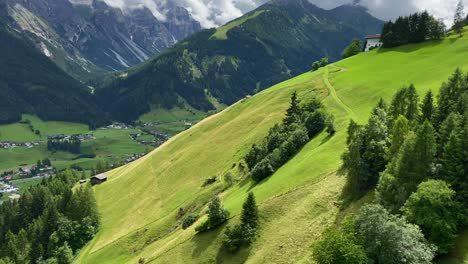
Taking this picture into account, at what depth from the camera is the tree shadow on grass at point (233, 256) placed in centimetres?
6375

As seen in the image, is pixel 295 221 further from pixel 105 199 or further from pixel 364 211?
pixel 105 199

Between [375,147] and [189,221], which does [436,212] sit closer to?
[375,147]

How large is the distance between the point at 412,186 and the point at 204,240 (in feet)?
126

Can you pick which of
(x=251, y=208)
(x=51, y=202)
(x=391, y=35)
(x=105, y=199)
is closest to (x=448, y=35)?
(x=391, y=35)

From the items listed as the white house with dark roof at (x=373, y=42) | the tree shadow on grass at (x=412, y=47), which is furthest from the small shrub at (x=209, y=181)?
the white house with dark roof at (x=373, y=42)

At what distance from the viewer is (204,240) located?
73.4 m

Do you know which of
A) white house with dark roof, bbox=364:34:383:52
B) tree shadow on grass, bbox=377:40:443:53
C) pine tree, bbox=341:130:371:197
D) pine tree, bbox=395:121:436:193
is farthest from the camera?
white house with dark roof, bbox=364:34:383:52

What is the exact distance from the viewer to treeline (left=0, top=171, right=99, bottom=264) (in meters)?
122

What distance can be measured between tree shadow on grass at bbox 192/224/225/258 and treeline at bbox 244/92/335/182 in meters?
20.9

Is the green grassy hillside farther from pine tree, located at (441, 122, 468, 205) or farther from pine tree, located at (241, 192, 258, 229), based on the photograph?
pine tree, located at (441, 122, 468, 205)

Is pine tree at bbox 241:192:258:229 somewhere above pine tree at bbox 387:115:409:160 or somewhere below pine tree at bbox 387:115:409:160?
below

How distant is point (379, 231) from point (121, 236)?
81.4 metres

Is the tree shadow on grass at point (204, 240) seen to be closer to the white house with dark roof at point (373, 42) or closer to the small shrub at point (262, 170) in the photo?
the small shrub at point (262, 170)

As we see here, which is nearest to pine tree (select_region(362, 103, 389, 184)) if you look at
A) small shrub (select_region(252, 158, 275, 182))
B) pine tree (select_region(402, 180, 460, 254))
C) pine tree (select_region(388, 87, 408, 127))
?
pine tree (select_region(388, 87, 408, 127))
